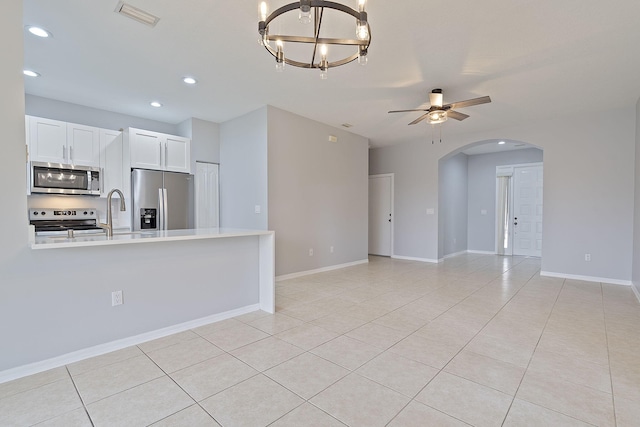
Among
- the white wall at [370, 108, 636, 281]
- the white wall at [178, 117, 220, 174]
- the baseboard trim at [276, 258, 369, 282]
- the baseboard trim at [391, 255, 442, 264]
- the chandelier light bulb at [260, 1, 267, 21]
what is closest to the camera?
the chandelier light bulb at [260, 1, 267, 21]

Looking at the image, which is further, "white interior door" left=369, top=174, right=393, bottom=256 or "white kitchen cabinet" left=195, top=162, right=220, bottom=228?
"white interior door" left=369, top=174, right=393, bottom=256

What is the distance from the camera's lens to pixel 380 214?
7.75 meters

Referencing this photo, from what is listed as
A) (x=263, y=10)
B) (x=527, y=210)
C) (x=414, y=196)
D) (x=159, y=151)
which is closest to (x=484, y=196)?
(x=527, y=210)

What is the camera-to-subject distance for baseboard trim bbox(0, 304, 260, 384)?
2.03m

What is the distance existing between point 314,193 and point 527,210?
5.92m

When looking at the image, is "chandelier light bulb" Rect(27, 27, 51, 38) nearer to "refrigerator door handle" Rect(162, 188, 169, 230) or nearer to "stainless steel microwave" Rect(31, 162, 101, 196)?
"stainless steel microwave" Rect(31, 162, 101, 196)

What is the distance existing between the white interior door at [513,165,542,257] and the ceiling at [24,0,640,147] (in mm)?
3075

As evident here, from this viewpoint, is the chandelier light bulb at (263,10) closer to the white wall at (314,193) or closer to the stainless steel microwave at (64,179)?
the white wall at (314,193)

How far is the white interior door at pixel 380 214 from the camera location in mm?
7535

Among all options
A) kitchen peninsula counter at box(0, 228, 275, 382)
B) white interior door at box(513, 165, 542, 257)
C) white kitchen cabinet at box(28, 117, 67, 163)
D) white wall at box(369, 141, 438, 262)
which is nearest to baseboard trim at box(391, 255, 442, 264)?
white wall at box(369, 141, 438, 262)

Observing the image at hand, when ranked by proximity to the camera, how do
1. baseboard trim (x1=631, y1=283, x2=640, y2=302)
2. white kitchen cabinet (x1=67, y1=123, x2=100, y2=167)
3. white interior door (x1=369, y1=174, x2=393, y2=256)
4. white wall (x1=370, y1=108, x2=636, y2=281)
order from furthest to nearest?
white interior door (x1=369, y1=174, x2=393, y2=256), white wall (x1=370, y1=108, x2=636, y2=281), white kitchen cabinet (x1=67, y1=123, x2=100, y2=167), baseboard trim (x1=631, y1=283, x2=640, y2=302)

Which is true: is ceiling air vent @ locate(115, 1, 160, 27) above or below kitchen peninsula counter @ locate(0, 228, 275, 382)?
above

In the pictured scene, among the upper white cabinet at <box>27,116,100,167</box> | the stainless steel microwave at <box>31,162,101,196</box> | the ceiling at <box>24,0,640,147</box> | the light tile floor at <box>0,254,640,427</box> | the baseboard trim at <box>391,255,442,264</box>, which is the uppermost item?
the ceiling at <box>24,0,640,147</box>

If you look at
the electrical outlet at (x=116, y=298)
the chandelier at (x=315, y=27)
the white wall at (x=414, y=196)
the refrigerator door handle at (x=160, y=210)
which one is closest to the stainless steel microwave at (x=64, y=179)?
the refrigerator door handle at (x=160, y=210)
